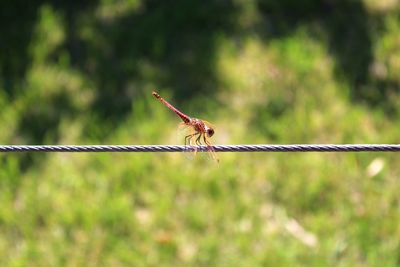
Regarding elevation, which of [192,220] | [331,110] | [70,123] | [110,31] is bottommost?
[192,220]

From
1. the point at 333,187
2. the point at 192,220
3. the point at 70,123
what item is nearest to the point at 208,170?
the point at 192,220

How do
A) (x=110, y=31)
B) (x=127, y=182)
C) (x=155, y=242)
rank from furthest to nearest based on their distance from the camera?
(x=110, y=31) → (x=127, y=182) → (x=155, y=242)

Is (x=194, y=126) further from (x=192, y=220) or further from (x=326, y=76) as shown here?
(x=326, y=76)

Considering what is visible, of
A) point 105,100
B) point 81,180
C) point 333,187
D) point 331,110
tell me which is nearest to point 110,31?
point 105,100

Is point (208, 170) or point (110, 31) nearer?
point (208, 170)

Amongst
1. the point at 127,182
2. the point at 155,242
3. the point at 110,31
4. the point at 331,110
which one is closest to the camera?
the point at 155,242

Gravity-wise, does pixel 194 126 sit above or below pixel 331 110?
below
